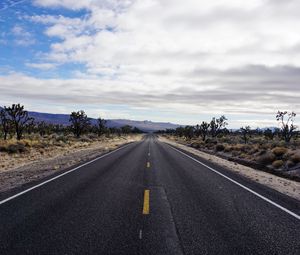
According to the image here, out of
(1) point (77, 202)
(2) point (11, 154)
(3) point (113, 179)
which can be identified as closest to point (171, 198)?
(1) point (77, 202)

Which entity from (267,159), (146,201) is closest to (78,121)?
(267,159)

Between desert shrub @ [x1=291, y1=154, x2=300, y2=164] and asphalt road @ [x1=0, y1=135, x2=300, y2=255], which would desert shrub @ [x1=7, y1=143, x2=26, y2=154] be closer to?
asphalt road @ [x1=0, y1=135, x2=300, y2=255]

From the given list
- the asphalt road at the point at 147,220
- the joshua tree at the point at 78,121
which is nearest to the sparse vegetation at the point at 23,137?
the joshua tree at the point at 78,121

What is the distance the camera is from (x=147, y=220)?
8.18 metres

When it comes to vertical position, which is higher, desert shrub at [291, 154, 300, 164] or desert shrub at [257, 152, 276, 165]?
desert shrub at [291, 154, 300, 164]

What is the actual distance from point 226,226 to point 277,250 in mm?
→ 1562

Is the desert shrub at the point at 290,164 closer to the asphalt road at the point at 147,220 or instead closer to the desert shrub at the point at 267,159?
the desert shrub at the point at 267,159

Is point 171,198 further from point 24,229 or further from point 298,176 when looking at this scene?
point 298,176

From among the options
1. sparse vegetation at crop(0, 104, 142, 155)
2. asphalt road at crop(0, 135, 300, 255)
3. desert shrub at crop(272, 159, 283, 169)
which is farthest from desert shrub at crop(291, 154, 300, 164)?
sparse vegetation at crop(0, 104, 142, 155)

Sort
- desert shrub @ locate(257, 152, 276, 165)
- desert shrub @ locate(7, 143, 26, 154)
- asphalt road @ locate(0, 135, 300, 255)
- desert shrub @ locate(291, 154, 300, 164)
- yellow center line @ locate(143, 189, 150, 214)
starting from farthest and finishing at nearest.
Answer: desert shrub @ locate(7, 143, 26, 154), desert shrub @ locate(257, 152, 276, 165), desert shrub @ locate(291, 154, 300, 164), yellow center line @ locate(143, 189, 150, 214), asphalt road @ locate(0, 135, 300, 255)

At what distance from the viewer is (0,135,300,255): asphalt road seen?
6375mm

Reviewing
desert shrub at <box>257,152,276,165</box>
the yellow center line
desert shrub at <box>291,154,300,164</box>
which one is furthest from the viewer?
desert shrub at <box>257,152,276,165</box>

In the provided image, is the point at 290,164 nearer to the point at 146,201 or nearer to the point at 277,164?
the point at 277,164

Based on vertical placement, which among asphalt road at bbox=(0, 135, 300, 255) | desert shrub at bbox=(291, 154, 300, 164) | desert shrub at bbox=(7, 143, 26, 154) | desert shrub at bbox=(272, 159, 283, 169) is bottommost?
desert shrub at bbox=(7, 143, 26, 154)
